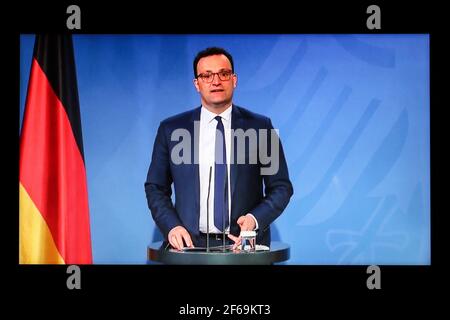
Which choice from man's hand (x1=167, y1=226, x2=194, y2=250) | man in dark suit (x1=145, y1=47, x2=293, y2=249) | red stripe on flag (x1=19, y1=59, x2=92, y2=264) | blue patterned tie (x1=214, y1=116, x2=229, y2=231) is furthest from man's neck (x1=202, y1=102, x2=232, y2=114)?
red stripe on flag (x1=19, y1=59, x2=92, y2=264)

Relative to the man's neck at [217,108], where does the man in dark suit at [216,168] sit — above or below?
below

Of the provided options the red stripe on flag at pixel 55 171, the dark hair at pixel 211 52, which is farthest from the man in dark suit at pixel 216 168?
the red stripe on flag at pixel 55 171

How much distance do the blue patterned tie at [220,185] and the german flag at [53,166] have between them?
91 centimetres

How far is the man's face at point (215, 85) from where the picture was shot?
4.41 meters

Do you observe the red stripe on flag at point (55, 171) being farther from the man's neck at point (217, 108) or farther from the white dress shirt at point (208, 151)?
the man's neck at point (217, 108)

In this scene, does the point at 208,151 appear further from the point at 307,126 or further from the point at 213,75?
the point at 307,126

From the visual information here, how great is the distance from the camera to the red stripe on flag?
4465 millimetres

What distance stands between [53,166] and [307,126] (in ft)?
5.91

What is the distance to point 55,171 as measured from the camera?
14.8 feet

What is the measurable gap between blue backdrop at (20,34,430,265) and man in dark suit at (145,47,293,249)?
0.08m

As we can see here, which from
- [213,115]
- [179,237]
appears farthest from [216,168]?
[179,237]
